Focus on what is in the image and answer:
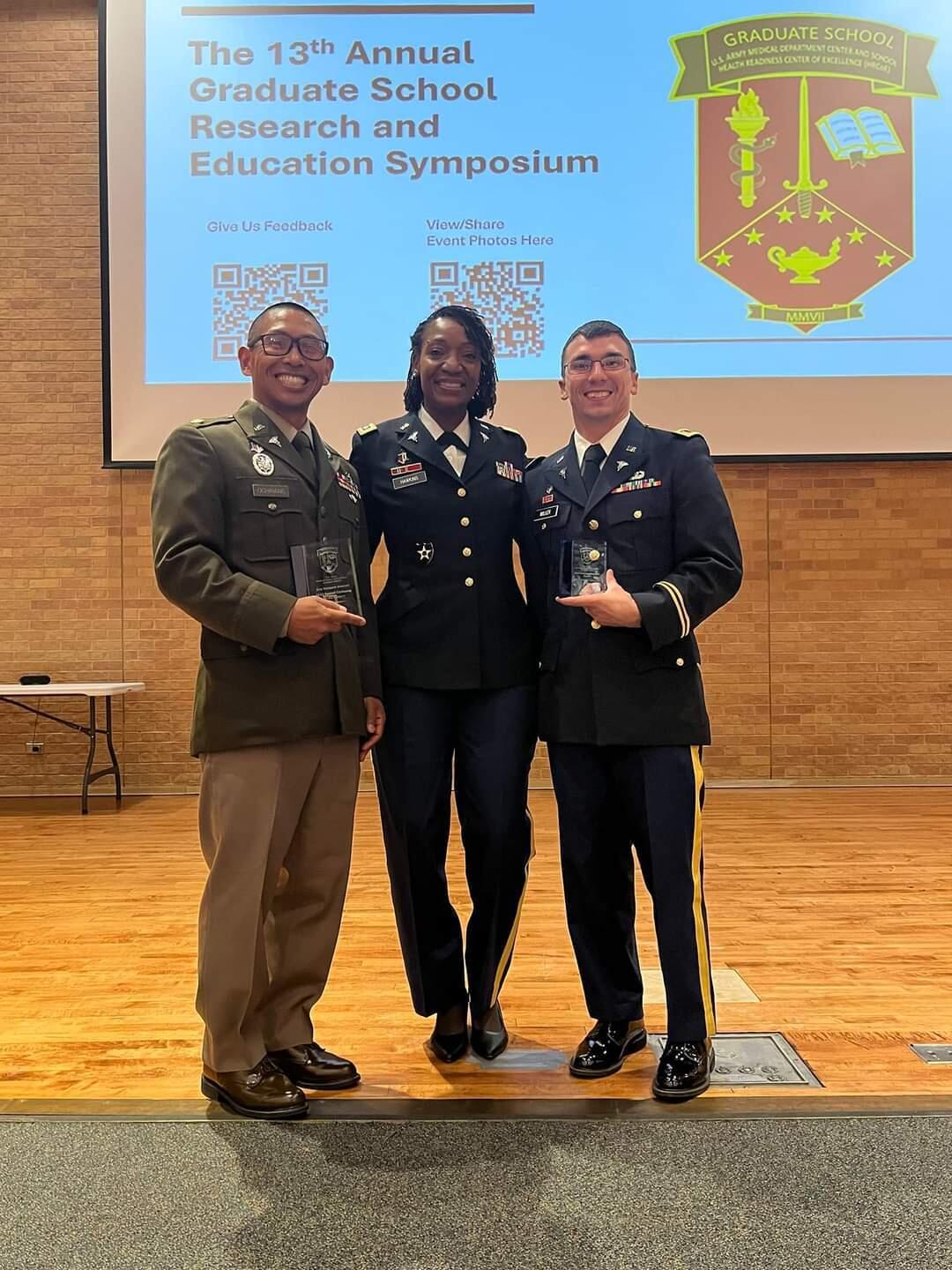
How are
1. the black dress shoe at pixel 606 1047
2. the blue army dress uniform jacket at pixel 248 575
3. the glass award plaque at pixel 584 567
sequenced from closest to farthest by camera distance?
1. the blue army dress uniform jacket at pixel 248 575
2. the glass award plaque at pixel 584 567
3. the black dress shoe at pixel 606 1047

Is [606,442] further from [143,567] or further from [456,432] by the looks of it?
[143,567]

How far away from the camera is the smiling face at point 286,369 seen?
196 cm

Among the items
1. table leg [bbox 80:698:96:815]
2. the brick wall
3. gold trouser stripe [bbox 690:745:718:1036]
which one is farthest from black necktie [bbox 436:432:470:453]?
the brick wall

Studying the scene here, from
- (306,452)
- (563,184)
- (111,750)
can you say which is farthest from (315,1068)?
(563,184)

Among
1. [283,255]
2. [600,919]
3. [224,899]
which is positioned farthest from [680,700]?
[283,255]

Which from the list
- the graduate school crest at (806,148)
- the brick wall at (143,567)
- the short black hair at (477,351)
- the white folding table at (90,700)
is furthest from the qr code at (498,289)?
the short black hair at (477,351)

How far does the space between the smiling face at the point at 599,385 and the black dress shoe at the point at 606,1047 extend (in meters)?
1.27

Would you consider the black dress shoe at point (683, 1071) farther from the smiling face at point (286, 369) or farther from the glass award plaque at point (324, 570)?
the smiling face at point (286, 369)

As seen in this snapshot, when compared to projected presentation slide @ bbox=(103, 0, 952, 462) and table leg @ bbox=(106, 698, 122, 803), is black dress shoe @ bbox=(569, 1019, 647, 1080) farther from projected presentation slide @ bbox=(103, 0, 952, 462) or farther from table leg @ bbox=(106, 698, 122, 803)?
table leg @ bbox=(106, 698, 122, 803)

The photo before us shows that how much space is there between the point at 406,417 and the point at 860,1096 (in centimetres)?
168

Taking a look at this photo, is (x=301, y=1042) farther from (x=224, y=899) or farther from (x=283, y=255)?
(x=283, y=255)

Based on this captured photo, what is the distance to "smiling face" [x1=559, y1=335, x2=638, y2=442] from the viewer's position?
200 cm

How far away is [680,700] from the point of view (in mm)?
1964

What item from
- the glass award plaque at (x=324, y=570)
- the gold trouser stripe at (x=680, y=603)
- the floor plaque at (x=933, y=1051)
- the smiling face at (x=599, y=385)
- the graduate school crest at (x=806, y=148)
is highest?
the graduate school crest at (x=806, y=148)
